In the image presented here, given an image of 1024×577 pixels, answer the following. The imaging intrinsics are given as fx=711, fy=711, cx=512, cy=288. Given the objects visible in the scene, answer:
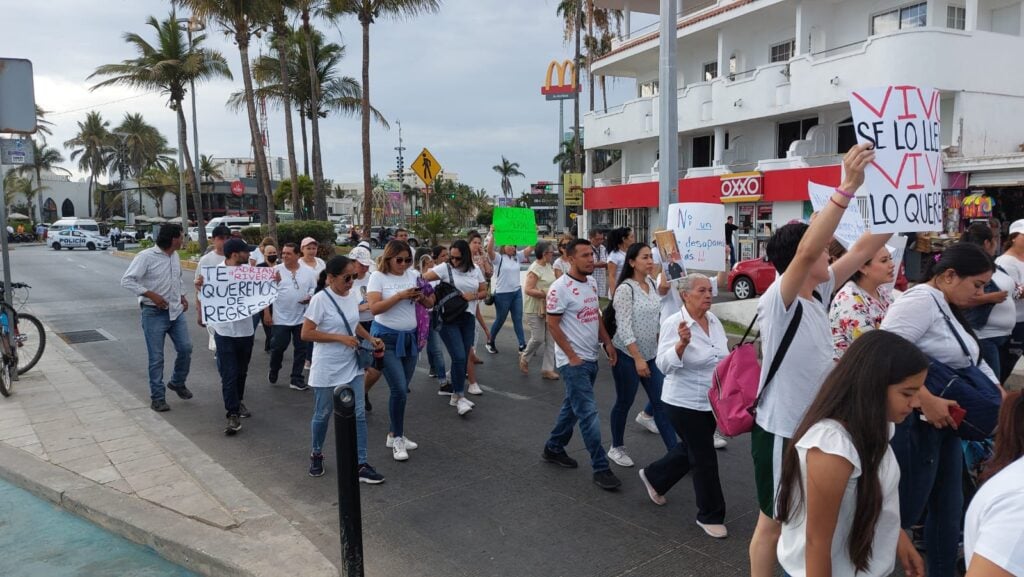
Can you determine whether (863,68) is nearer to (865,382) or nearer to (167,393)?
(167,393)

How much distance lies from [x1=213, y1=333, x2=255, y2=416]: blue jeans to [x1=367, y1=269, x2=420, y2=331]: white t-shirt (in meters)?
1.74

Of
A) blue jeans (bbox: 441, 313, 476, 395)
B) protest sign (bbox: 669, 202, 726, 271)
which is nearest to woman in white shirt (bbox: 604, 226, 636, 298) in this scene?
protest sign (bbox: 669, 202, 726, 271)

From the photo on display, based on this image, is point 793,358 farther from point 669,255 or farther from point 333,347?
point 333,347

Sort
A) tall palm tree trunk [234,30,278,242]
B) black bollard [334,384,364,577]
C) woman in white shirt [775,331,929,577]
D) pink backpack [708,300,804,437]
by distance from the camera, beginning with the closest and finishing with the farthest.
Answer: woman in white shirt [775,331,929,577] → pink backpack [708,300,804,437] → black bollard [334,384,364,577] → tall palm tree trunk [234,30,278,242]

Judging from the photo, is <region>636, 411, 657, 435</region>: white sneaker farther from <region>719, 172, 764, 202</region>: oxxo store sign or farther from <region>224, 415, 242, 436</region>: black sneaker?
<region>719, 172, 764, 202</region>: oxxo store sign

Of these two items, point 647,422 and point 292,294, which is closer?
point 647,422

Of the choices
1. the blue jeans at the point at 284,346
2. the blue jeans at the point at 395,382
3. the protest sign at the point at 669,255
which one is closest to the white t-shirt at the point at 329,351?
the blue jeans at the point at 395,382

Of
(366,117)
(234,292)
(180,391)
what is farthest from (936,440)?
(366,117)

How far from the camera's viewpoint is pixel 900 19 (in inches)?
827

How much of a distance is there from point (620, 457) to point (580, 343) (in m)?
1.05

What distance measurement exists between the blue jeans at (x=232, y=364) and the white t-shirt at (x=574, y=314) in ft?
11.1

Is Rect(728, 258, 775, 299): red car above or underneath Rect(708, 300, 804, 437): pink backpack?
underneath

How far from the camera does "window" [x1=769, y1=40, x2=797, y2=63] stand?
24594 mm

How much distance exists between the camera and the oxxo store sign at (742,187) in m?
23.0
